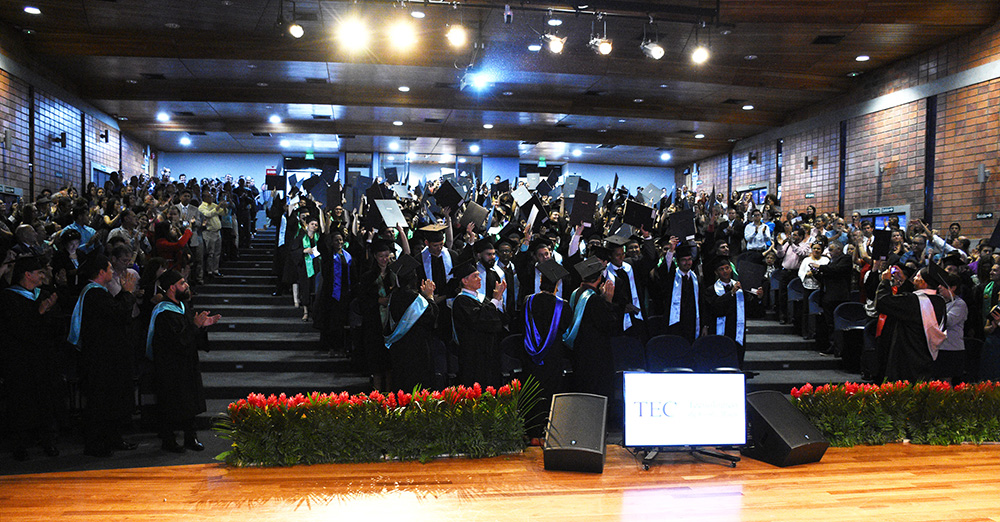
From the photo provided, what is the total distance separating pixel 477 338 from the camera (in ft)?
18.4

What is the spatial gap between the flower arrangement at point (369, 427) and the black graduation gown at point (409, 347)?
2.90 feet

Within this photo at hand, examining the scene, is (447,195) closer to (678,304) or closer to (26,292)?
(678,304)

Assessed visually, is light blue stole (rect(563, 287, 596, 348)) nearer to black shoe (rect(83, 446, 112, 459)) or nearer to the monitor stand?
the monitor stand

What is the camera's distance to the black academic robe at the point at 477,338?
18.0ft

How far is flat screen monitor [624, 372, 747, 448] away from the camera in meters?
4.57

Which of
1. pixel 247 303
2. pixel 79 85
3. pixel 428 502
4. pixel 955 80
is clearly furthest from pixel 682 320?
pixel 79 85

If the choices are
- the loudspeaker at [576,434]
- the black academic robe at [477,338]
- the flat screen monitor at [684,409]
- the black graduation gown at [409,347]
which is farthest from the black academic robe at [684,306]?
the loudspeaker at [576,434]

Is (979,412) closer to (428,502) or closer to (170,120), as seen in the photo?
(428,502)

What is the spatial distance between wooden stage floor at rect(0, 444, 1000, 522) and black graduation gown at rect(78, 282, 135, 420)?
0.79m

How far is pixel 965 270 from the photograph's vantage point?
23.5 feet

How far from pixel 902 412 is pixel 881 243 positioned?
9.04 ft

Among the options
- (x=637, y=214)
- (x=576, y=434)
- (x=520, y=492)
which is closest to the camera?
(x=520, y=492)

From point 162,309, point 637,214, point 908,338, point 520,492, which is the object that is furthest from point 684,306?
point 162,309

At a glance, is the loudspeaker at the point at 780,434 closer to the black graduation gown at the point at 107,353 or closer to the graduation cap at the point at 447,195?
the graduation cap at the point at 447,195
